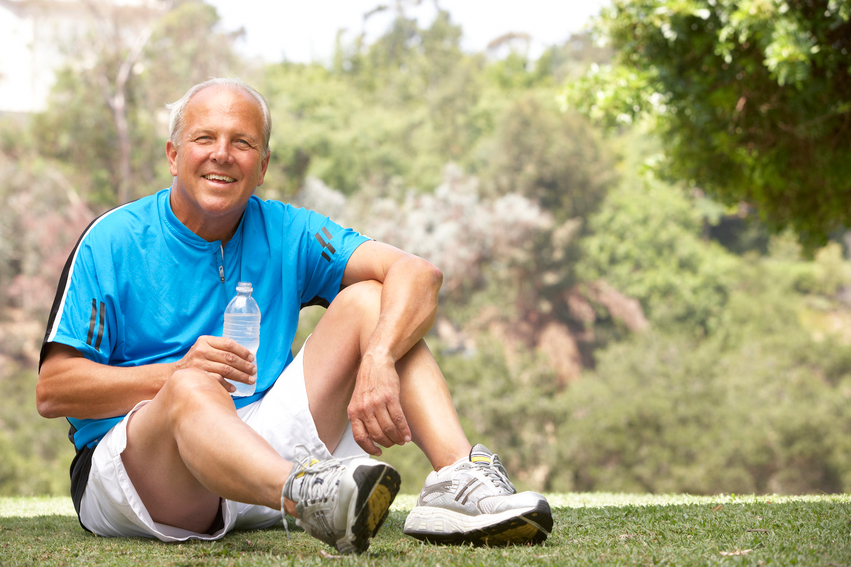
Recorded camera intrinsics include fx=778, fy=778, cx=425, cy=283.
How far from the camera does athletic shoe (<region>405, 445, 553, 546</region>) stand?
170 cm

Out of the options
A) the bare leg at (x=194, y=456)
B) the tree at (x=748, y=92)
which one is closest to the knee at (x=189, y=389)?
the bare leg at (x=194, y=456)

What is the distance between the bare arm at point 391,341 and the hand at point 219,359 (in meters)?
0.28

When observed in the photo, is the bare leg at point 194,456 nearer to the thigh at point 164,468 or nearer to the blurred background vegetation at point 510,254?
the thigh at point 164,468

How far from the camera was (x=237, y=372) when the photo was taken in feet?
5.84

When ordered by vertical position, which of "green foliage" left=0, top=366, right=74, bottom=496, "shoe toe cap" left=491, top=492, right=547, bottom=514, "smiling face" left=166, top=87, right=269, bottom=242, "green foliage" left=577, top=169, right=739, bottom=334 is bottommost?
"green foliage" left=0, top=366, right=74, bottom=496

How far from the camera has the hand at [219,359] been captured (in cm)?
175

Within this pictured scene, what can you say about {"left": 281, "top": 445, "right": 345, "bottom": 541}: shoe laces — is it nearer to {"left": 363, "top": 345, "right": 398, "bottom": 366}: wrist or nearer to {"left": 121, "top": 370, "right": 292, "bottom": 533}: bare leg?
{"left": 121, "top": 370, "right": 292, "bottom": 533}: bare leg

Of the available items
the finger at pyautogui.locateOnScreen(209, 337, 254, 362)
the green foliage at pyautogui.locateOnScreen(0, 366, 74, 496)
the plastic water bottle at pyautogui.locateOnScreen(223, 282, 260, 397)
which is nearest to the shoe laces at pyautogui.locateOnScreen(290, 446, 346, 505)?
the finger at pyautogui.locateOnScreen(209, 337, 254, 362)

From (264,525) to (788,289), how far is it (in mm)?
35783

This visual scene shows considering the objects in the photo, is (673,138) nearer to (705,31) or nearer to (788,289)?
(705,31)

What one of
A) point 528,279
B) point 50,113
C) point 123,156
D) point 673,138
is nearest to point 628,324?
point 528,279

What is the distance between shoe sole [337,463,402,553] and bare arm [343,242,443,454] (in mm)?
301

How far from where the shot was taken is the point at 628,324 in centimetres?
3306

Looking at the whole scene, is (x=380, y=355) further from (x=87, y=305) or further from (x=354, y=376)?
(x=87, y=305)
